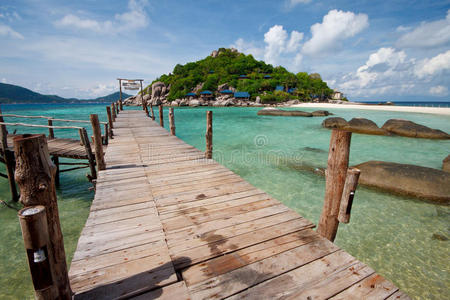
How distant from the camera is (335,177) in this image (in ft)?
10.1

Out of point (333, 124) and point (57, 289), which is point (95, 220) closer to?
point (57, 289)

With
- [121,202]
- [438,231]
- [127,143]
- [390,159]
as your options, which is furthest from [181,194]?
[390,159]

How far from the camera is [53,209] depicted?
162 centimetres

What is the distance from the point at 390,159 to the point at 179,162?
39.9ft

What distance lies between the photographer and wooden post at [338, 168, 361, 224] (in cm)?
284

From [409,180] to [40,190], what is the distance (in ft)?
31.7

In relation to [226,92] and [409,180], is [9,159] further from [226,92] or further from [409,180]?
[226,92]

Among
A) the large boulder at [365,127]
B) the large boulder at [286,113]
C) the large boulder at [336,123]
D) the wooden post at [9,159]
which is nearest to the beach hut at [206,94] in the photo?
the large boulder at [286,113]

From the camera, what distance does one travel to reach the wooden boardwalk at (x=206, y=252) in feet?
6.78

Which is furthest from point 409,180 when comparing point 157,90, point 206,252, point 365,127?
point 157,90

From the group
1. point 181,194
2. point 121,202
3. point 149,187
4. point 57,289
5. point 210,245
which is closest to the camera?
point 57,289

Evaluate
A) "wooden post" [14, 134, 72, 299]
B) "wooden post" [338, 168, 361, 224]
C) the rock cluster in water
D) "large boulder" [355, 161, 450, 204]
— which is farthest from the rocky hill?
"wooden post" [14, 134, 72, 299]

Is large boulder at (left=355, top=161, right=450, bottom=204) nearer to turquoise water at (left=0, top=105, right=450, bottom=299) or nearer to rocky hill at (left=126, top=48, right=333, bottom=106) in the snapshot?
turquoise water at (left=0, top=105, right=450, bottom=299)

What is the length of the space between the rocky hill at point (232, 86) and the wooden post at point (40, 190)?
6856 centimetres
